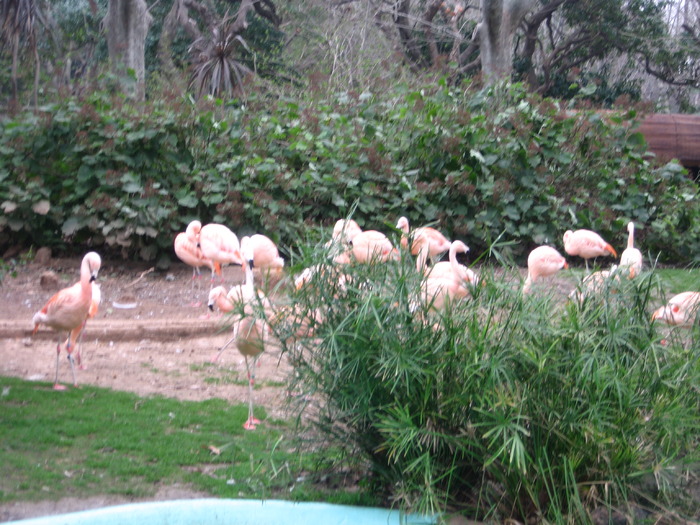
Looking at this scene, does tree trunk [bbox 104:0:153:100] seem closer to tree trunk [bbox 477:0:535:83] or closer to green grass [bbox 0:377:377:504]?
tree trunk [bbox 477:0:535:83]

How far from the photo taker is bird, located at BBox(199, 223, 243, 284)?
7633 millimetres

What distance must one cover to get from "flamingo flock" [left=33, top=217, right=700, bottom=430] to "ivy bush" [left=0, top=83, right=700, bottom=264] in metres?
1.07

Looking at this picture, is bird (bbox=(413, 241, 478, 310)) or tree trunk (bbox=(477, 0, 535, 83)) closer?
bird (bbox=(413, 241, 478, 310))

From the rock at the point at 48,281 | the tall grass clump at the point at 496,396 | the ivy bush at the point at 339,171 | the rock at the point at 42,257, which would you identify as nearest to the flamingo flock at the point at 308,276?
the tall grass clump at the point at 496,396

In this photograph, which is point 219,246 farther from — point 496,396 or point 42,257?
point 496,396

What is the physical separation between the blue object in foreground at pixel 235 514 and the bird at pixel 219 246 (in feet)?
14.0

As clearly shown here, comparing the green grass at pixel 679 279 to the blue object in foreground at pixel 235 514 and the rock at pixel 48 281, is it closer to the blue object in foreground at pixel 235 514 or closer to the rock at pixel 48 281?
the blue object in foreground at pixel 235 514

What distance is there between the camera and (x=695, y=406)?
3482 millimetres

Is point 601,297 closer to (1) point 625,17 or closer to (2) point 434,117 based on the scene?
(2) point 434,117

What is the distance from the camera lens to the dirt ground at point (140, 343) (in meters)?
5.64

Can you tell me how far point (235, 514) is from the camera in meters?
3.50

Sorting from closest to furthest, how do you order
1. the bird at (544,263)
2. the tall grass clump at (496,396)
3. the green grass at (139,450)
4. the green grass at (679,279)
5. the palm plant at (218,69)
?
1. the tall grass clump at (496,396)
2. the green grass at (139,450)
3. the bird at (544,263)
4. the green grass at (679,279)
5. the palm plant at (218,69)

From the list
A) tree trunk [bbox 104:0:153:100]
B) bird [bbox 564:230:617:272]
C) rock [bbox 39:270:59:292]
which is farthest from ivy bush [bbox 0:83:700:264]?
tree trunk [bbox 104:0:153:100]

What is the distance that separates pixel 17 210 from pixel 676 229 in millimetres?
8582
